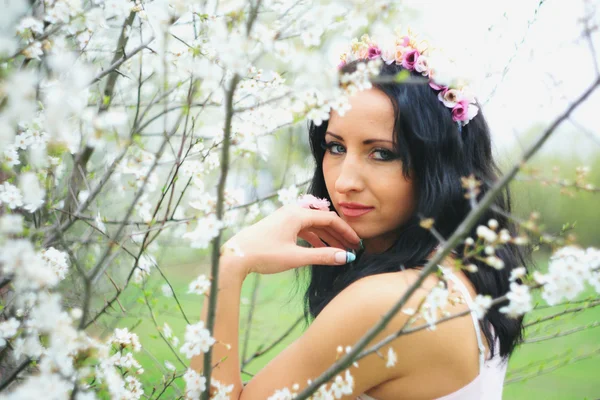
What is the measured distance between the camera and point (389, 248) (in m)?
1.96

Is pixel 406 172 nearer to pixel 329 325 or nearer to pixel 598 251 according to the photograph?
pixel 329 325

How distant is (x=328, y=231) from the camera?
1896mm

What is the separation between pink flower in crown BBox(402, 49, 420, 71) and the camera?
1.98 metres

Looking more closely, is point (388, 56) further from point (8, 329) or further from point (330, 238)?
point (8, 329)

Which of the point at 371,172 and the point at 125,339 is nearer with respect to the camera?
the point at 125,339

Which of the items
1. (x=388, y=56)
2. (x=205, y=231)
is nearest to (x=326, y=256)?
(x=205, y=231)

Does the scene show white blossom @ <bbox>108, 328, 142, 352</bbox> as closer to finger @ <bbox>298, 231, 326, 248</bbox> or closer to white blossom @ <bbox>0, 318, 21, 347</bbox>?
white blossom @ <bbox>0, 318, 21, 347</bbox>

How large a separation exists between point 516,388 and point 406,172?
21.4ft

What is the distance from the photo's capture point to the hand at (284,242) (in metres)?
1.62

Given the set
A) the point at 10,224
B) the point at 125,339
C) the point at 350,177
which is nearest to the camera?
the point at 10,224

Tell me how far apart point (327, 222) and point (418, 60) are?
2.12 feet

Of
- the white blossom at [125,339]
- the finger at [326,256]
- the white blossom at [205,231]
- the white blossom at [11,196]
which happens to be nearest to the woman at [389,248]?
the finger at [326,256]

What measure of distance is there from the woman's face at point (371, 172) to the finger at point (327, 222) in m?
0.04

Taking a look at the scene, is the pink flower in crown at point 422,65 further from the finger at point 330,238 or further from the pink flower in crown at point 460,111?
the finger at point 330,238
